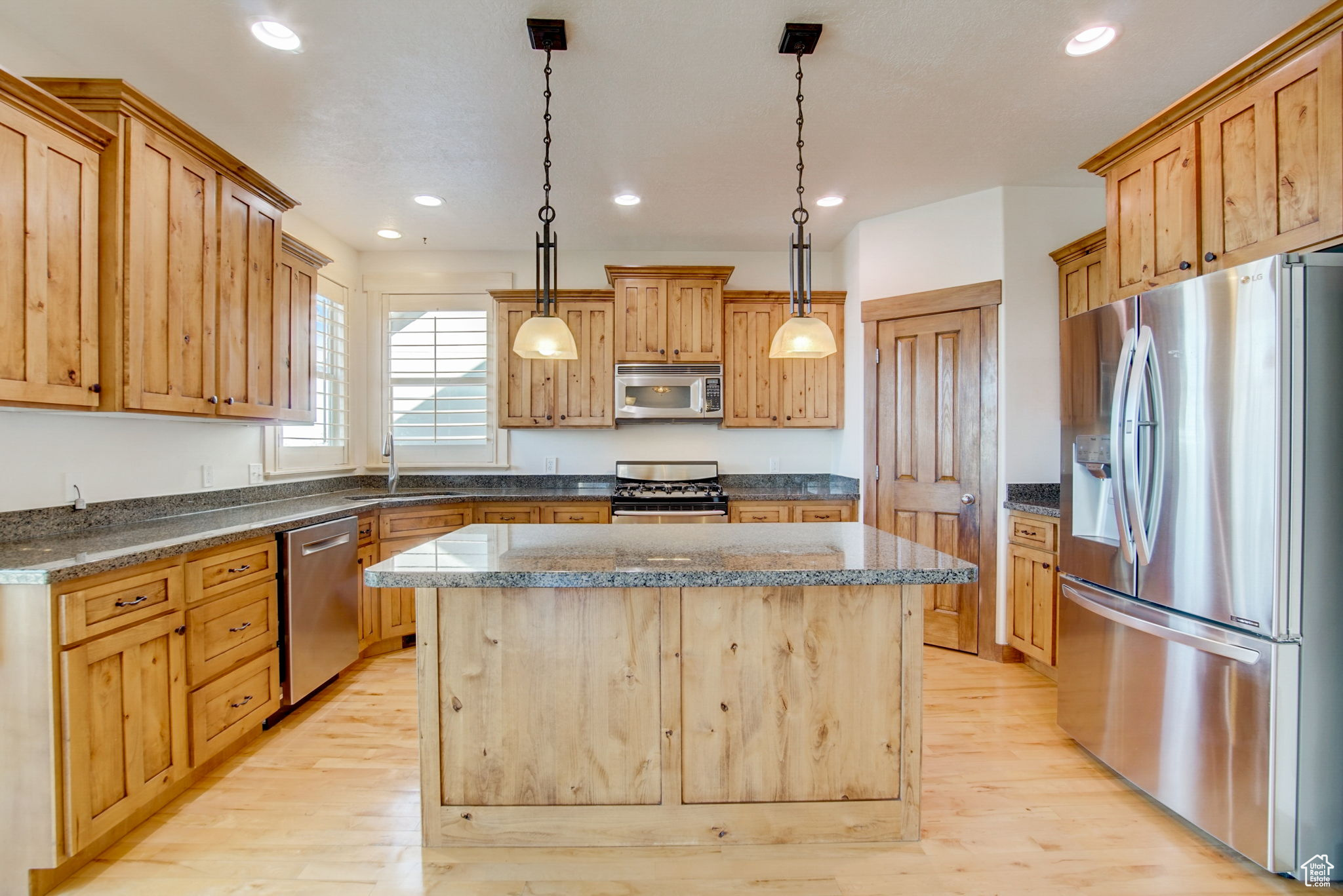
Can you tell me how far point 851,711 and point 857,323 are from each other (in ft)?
9.95

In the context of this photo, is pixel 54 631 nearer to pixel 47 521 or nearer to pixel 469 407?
pixel 47 521

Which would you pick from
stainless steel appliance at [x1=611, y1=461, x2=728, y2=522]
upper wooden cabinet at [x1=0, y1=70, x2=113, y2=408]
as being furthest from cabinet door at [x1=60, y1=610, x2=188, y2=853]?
stainless steel appliance at [x1=611, y1=461, x2=728, y2=522]

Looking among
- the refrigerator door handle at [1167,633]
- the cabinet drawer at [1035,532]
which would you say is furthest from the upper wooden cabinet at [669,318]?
the refrigerator door handle at [1167,633]

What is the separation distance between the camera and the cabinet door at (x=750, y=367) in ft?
14.8

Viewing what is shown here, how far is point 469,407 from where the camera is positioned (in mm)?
4691

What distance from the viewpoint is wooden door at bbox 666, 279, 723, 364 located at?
4.39 metres

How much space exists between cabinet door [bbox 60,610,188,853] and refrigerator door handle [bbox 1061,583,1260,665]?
3404mm

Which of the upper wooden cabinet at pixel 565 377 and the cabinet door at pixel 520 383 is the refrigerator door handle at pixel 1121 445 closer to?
the upper wooden cabinet at pixel 565 377

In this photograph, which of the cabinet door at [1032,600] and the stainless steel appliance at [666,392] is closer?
the cabinet door at [1032,600]

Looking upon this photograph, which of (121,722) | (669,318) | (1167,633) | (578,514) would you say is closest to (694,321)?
(669,318)

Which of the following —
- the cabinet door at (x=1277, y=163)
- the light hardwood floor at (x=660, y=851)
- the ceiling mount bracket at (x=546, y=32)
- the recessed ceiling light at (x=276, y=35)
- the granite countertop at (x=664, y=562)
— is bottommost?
the light hardwood floor at (x=660, y=851)

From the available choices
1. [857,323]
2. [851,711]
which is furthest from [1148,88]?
[851,711]

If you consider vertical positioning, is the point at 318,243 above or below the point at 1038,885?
above

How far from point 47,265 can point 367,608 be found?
7.46 ft
